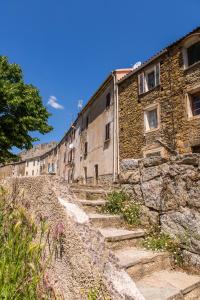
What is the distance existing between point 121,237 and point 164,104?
9.67 meters

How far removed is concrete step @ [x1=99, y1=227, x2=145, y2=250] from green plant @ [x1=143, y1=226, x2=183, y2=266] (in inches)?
5.2

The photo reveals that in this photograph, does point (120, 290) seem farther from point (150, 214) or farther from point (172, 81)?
point (172, 81)

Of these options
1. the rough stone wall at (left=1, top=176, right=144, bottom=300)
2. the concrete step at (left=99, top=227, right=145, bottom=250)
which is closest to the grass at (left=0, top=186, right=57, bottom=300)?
the rough stone wall at (left=1, top=176, right=144, bottom=300)

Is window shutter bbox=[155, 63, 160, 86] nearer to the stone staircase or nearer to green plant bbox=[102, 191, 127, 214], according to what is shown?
green plant bbox=[102, 191, 127, 214]

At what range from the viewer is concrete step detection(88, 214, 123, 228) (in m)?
3.61

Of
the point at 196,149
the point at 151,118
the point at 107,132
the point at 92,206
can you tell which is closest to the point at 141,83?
the point at 151,118

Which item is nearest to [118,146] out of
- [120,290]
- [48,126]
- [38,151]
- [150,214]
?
[48,126]

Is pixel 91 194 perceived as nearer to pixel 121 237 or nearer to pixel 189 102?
pixel 121 237

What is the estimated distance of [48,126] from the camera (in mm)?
14484

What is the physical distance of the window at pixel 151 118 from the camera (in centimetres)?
1241

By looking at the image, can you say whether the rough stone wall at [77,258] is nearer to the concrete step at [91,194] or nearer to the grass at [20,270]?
the grass at [20,270]

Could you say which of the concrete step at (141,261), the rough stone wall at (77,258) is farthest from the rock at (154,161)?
the rough stone wall at (77,258)

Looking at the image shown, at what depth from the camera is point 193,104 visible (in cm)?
1084

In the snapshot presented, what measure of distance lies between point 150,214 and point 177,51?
9904mm
